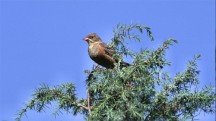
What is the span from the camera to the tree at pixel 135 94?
13.8 feet

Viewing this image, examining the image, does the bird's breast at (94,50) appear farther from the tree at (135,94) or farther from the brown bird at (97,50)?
the tree at (135,94)

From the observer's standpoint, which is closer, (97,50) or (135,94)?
(135,94)

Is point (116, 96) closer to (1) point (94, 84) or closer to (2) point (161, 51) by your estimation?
(1) point (94, 84)

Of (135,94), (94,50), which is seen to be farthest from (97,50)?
(135,94)

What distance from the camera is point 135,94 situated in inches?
167

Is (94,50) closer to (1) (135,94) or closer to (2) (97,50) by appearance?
(2) (97,50)

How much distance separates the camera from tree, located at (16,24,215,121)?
4.21 m

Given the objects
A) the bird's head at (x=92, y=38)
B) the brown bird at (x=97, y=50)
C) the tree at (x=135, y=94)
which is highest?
the bird's head at (x=92, y=38)

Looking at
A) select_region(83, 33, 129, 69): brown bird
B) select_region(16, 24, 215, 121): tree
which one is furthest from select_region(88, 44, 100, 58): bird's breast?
select_region(16, 24, 215, 121): tree

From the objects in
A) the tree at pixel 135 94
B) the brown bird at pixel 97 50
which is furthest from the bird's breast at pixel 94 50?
the tree at pixel 135 94

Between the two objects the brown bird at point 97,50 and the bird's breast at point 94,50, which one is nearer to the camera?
the brown bird at point 97,50

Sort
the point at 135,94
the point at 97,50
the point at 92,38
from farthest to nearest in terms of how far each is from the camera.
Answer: the point at 92,38 → the point at 97,50 → the point at 135,94

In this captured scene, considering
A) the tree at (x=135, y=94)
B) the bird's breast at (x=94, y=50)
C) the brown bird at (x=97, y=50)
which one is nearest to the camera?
the tree at (x=135, y=94)

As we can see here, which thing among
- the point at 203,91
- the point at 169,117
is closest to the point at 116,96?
the point at 169,117
